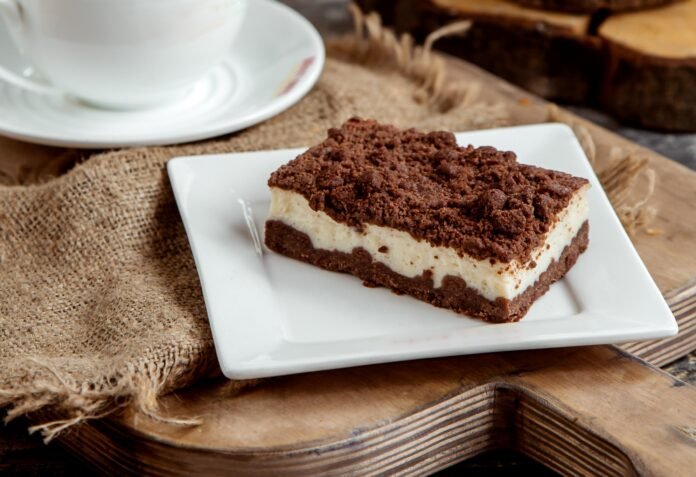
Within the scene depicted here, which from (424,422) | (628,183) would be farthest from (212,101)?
(424,422)

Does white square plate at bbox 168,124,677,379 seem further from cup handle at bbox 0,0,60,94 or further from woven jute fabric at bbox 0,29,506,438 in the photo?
cup handle at bbox 0,0,60,94

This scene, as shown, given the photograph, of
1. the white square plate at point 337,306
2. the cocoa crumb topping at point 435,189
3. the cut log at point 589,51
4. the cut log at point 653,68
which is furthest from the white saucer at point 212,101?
the cut log at point 653,68

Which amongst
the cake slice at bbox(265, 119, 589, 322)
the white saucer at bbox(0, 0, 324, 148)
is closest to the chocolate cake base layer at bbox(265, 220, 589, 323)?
the cake slice at bbox(265, 119, 589, 322)

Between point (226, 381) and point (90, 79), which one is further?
point (90, 79)

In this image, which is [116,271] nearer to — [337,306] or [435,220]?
[337,306]

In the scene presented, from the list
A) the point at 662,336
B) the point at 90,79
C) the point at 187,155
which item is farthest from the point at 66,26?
the point at 662,336

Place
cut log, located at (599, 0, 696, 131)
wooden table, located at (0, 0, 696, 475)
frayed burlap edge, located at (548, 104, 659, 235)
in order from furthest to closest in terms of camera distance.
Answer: cut log, located at (599, 0, 696, 131)
frayed burlap edge, located at (548, 104, 659, 235)
wooden table, located at (0, 0, 696, 475)

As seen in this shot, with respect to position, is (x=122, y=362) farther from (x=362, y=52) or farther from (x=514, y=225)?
(x=362, y=52)

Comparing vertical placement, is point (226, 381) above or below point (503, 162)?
below
